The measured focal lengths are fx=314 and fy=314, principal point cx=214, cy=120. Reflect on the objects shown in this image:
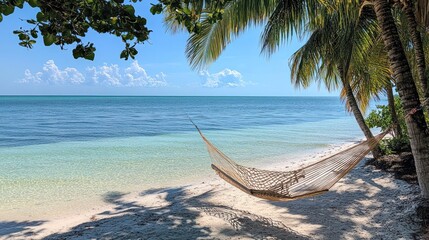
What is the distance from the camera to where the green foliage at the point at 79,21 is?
942 millimetres

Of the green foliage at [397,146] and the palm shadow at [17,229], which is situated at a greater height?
the green foliage at [397,146]

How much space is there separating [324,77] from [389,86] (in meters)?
1.44

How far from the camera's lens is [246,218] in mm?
2727

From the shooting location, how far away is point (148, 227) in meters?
2.58

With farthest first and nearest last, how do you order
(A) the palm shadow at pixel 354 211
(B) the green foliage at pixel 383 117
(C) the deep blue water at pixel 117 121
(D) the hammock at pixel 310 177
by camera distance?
(C) the deep blue water at pixel 117 121 → (B) the green foliage at pixel 383 117 → (D) the hammock at pixel 310 177 → (A) the palm shadow at pixel 354 211

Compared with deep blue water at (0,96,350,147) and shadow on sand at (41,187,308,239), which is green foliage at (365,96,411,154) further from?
deep blue water at (0,96,350,147)

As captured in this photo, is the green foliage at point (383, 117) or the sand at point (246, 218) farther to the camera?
the green foliage at point (383, 117)


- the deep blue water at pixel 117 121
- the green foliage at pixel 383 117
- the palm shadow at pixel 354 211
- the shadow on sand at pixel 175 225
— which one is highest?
the green foliage at pixel 383 117

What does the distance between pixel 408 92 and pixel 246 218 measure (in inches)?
63.3

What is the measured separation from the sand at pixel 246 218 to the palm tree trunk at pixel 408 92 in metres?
0.48

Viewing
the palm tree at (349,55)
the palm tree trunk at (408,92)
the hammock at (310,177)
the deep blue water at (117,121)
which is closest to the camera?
the palm tree trunk at (408,92)

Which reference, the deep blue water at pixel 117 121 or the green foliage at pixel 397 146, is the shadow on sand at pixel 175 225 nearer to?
the green foliage at pixel 397 146

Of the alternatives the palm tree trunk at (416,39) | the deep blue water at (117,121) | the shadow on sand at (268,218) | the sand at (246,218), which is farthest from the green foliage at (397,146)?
the deep blue water at (117,121)

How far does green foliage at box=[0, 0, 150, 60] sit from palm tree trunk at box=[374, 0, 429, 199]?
195 centimetres
